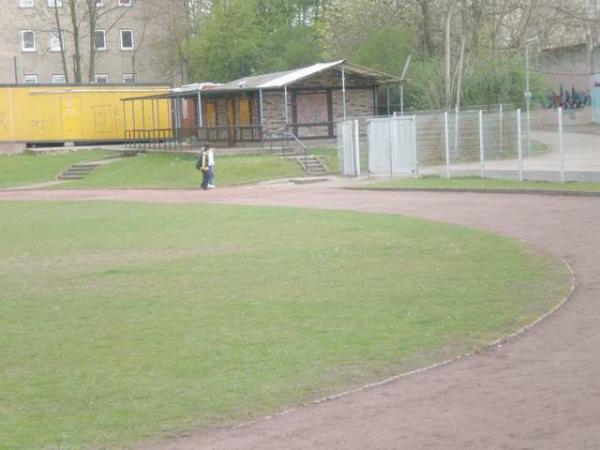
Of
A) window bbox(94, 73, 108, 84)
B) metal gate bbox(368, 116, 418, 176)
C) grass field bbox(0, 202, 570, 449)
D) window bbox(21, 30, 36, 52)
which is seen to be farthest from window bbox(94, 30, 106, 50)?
grass field bbox(0, 202, 570, 449)

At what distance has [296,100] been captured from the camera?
51.4 m

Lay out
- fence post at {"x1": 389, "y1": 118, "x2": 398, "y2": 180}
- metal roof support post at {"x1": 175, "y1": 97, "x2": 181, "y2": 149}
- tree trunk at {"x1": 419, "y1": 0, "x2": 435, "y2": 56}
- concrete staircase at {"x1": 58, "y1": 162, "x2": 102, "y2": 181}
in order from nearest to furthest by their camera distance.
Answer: fence post at {"x1": 389, "y1": 118, "x2": 398, "y2": 180} → concrete staircase at {"x1": 58, "y1": 162, "x2": 102, "y2": 181} → tree trunk at {"x1": 419, "y1": 0, "x2": 435, "y2": 56} → metal roof support post at {"x1": 175, "y1": 97, "x2": 181, "y2": 149}

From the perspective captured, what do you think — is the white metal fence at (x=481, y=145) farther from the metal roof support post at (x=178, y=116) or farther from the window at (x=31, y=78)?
the window at (x=31, y=78)

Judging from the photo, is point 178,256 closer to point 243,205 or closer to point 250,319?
point 250,319

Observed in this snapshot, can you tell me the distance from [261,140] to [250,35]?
905 inches

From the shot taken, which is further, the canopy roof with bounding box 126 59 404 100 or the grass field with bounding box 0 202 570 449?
the canopy roof with bounding box 126 59 404 100

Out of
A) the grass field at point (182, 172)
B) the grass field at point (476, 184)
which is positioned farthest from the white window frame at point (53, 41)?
the grass field at point (476, 184)

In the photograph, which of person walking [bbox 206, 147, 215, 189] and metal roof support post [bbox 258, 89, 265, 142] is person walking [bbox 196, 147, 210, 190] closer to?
person walking [bbox 206, 147, 215, 189]

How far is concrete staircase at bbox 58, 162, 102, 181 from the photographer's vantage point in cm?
4909

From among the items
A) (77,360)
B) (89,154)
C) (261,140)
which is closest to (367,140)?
(261,140)

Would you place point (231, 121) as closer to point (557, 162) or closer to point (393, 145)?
point (393, 145)

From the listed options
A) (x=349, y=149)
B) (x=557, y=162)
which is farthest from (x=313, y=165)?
(x=557, y=162)

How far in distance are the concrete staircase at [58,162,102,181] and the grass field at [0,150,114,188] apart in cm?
49

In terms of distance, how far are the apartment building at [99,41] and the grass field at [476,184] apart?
4346 centimetres
